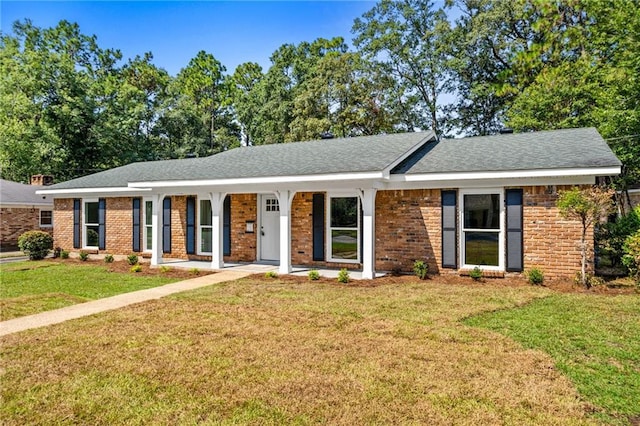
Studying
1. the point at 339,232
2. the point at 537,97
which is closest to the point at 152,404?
the point at 339,232

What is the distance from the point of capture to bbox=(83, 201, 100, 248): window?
1623 centimetres

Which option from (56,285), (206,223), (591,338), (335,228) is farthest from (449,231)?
(56,285)

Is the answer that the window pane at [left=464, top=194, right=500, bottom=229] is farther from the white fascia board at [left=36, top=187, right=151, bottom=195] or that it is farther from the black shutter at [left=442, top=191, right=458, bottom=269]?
the white fascia board at [left=36, top=187, right=151, bottom=195]

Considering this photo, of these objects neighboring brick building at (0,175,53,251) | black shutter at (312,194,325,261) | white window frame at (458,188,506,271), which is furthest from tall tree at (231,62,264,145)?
white window frame at (458,188,506,271)

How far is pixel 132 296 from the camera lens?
873 cm

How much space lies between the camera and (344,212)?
12016mm

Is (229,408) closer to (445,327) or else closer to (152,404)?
(152,404)

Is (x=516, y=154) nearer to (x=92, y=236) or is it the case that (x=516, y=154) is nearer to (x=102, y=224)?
(x=102, y=224)

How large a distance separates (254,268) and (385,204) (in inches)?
171

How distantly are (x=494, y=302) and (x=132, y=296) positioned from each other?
24.0 ft

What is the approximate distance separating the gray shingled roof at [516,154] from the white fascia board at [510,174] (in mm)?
87

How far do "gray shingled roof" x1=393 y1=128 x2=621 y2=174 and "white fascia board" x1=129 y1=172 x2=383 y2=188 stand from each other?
1.45 metres

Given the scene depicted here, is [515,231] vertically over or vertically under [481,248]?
over

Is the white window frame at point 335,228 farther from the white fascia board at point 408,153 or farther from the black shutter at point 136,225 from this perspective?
the black shutter at point 136,225
